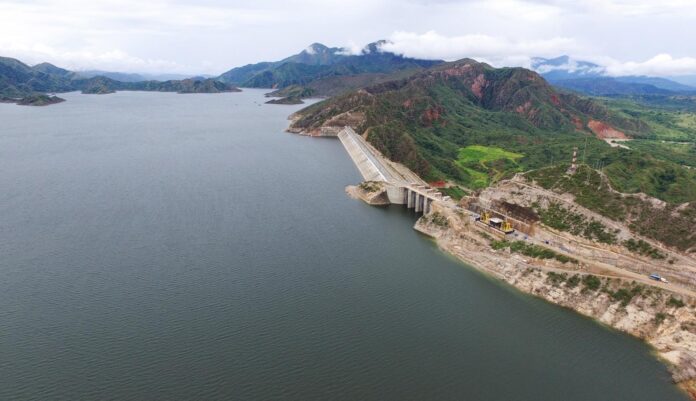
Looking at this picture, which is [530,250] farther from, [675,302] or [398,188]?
[398,188]

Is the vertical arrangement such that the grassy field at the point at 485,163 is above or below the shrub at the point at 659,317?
above

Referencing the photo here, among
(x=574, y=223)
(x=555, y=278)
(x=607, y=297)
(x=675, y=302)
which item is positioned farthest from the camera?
(x=574, y=223)

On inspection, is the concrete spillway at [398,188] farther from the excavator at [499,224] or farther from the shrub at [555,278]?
the shrub at [555,278]

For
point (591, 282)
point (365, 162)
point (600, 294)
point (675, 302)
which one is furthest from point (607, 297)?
point (365, 162)

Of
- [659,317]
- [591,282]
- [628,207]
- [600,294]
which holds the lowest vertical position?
[659,317]

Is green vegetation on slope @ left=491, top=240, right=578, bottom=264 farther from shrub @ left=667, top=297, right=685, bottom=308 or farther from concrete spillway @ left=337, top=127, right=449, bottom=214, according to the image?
concrete spillway @ left=337, top=127, right=449, bottom=214

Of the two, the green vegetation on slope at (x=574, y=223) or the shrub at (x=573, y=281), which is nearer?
the shrub at (x=573, y=281)

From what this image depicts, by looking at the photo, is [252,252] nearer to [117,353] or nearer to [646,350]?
[117,353]

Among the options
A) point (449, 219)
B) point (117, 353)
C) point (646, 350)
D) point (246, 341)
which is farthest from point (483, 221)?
point (117, 353)

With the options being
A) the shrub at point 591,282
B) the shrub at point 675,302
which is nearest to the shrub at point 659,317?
the shrub at point 675,302
